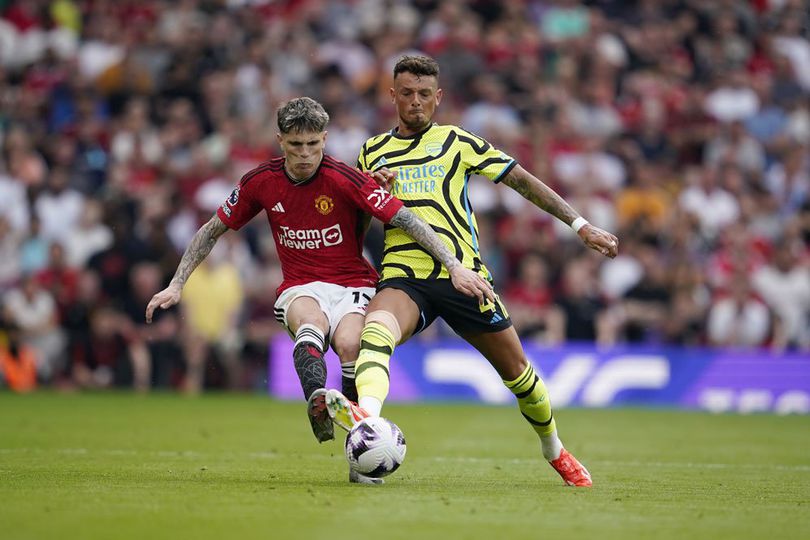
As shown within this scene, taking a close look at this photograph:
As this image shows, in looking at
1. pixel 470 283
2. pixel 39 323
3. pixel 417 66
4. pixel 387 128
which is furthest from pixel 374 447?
pixel 387 128

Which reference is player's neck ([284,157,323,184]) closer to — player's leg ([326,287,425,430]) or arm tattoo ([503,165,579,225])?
player's leg ([326,287,425,430])

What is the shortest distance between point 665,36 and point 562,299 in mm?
6710

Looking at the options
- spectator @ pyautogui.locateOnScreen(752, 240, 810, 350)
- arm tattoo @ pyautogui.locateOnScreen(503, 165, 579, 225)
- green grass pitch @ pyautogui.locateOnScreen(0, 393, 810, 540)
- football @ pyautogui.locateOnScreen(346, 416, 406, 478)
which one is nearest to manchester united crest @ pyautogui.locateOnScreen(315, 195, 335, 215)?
arm tattoo @ pyautogui.locateOnScreen(503, 165, 579, 225)

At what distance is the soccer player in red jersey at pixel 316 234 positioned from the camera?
7.93m

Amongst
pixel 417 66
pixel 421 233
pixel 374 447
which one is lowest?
pixel 374 447

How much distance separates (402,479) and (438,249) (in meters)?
1.60

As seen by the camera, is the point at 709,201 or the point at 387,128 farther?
the point at 387,128

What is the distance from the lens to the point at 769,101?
2131cm

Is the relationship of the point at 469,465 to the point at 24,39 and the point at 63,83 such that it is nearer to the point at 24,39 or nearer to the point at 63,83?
the point at 63,83

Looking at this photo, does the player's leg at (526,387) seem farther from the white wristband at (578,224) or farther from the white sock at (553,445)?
the white wristband at (578,224)

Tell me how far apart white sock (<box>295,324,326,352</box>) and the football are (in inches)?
27.1

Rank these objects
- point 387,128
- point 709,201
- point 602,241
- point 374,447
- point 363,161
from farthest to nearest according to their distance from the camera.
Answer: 1. point 387,128
2. point 709,201
3. point 363,161
4. point 602,241
5. point 374,447

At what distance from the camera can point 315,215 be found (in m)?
8.21

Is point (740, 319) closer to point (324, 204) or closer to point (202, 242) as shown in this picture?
point (324, 204)
